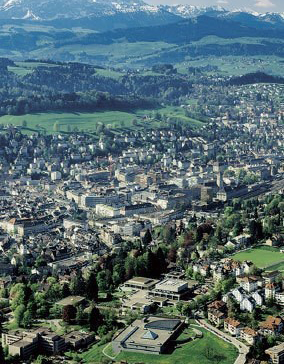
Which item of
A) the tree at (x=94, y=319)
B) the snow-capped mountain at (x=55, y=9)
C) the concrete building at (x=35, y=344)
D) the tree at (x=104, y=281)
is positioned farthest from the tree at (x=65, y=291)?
the snow-capped mountain at (x=55, y=9)

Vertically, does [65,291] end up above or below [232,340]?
below

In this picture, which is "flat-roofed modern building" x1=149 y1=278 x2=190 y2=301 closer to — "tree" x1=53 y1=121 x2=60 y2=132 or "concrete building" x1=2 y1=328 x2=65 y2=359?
"concrete building" x1=2 y1=328 x2=65 y2=359

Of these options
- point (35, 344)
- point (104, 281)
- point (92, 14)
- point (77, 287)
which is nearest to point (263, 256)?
point (104, 281)

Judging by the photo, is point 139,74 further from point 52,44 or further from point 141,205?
point 141,205

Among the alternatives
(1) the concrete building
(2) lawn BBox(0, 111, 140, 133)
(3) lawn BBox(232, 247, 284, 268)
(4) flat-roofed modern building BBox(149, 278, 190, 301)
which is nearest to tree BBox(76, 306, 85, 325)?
(1) the concrete building

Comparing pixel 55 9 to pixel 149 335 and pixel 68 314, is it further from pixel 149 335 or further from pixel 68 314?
pixel 149 335

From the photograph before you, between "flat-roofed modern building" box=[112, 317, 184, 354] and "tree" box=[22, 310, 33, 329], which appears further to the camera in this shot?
"tree" box=[22, 310, 33, 329]

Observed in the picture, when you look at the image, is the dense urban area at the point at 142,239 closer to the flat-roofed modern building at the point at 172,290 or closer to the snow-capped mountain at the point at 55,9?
the flat-roofed modern building at the point at 172,290
